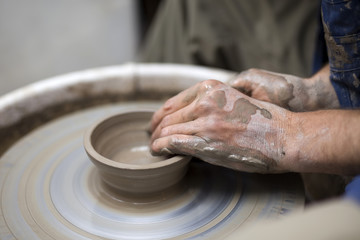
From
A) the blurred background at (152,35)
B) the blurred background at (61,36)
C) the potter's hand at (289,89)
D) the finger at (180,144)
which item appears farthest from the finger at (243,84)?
the blurred background at (61,36)

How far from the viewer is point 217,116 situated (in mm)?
960

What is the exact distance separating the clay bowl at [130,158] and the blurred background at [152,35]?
992 mm

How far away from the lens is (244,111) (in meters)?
0.96

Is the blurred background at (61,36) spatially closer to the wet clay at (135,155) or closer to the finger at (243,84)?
the wet clay at (135,155)

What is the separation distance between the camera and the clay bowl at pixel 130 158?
0.95 meters

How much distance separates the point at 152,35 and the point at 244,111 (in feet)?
4.88

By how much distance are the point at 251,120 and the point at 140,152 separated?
15.6 inches

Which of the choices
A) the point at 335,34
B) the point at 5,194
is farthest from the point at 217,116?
the point at 5,194

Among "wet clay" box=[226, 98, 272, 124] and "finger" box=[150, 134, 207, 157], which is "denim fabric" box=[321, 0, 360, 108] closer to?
"wet clay" box=[226, 98, 272, 124]

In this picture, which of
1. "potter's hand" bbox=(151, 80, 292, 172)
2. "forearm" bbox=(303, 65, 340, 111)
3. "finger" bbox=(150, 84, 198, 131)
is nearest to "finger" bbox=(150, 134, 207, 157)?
"potter's hand" bbox=(151, 80, 292, 172)

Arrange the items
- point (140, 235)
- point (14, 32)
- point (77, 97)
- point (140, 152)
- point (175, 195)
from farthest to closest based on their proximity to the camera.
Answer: point (14, 32) → point (77, 97) → point (140, 152) → point (175, 195) → point (140, 235)

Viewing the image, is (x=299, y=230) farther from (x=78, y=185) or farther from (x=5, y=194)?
(x=5, y=194)

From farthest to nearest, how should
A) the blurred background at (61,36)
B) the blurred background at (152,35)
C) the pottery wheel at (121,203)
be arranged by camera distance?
the blurred background at (61,36), the blurred background at (152,35), the pottery wheel at (121,203)

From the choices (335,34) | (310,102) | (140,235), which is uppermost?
(335,34)
